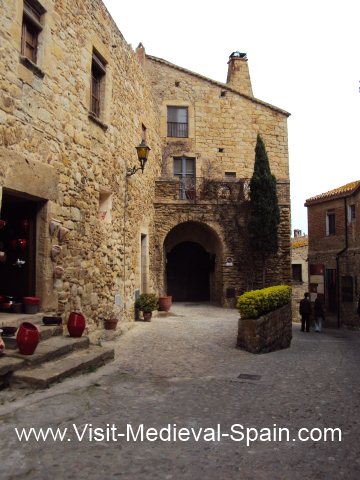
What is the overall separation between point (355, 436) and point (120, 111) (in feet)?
26.6

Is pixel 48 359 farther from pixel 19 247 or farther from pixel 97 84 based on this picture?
pixel 97 84

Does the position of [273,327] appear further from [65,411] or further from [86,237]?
[65,411]

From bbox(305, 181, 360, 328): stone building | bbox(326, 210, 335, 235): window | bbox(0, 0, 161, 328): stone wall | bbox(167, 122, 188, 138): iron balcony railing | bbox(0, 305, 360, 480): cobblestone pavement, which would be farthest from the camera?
bbox(326, 210, 335, 235): window

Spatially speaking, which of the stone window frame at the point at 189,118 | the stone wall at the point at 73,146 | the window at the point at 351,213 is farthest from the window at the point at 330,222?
the stone wall at the point at 73,146

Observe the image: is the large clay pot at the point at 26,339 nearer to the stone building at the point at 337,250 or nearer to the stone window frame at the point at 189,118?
the stone window frame at the point at 189,118

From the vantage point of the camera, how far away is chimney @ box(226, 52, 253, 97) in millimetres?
19969

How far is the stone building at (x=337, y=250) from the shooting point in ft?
61.9

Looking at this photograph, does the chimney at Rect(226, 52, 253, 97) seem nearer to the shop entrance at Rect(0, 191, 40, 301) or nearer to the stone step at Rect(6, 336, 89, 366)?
the shop entrance at Rect(0, 191, 40, 301)

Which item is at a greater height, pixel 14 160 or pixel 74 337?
pixel 14 160

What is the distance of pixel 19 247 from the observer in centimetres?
638

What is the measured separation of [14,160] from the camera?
5410 mm

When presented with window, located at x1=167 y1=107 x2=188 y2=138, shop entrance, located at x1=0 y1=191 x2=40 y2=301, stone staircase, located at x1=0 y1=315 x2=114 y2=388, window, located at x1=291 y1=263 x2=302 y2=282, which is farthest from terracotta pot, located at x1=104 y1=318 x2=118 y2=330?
window, located at x1=291 y1=263 x2=302 y2=282

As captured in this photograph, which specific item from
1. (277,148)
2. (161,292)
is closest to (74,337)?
(161,292)

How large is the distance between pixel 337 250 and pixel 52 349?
17.7 metres
